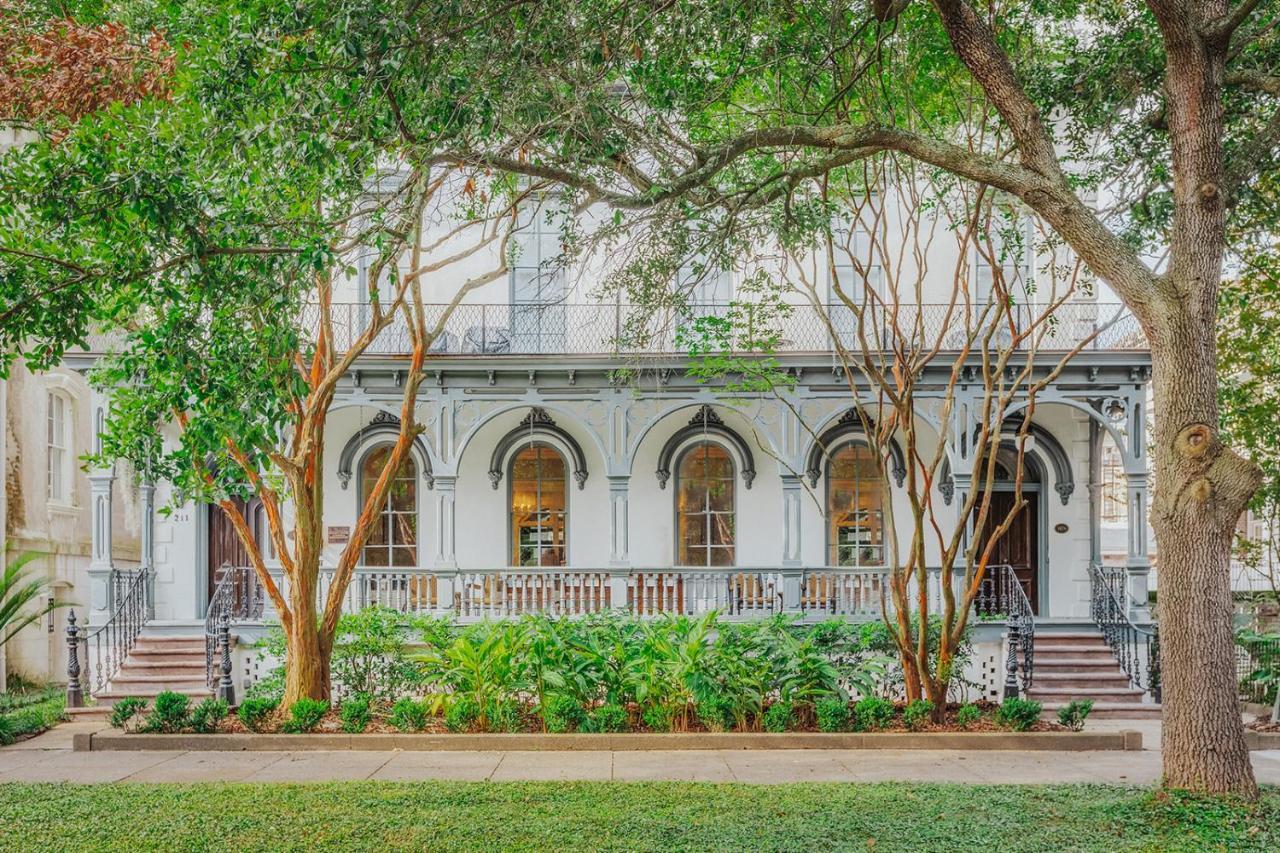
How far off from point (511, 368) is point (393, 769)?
26.4 ft

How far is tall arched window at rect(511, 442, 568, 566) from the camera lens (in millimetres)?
18828

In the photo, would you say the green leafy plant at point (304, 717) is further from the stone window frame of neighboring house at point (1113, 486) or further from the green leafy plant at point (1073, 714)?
the stone window frame of neighboring house at point (1113, 486)

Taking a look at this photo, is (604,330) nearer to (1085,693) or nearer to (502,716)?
(502,716)

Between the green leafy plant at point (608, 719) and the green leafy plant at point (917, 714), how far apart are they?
2.83 m

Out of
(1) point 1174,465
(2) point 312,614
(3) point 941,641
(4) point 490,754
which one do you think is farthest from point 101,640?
(1) point 1174,465

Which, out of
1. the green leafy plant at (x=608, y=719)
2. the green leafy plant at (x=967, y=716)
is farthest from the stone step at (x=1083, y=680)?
the green leafy plant at (x=608, y=719)

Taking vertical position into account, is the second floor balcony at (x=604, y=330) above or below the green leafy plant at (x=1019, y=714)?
above

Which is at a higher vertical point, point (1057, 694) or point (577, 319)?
Answer: point (577, 319)

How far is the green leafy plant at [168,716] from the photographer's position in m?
11.1

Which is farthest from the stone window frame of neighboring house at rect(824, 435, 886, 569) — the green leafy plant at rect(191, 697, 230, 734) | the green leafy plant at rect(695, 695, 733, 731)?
the green leafy plant at rect(191, 697, 230, 734)

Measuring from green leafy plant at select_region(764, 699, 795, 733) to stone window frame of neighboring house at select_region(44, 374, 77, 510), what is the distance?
1358cm

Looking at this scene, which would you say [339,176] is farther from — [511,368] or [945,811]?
[511,368]

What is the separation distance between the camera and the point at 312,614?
38.4 ft

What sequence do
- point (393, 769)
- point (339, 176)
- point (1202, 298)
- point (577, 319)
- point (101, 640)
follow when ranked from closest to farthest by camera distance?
point (339, 176)
point (1202, 298)
point (393, 769)
point (101, 640)
point (577, 319)
